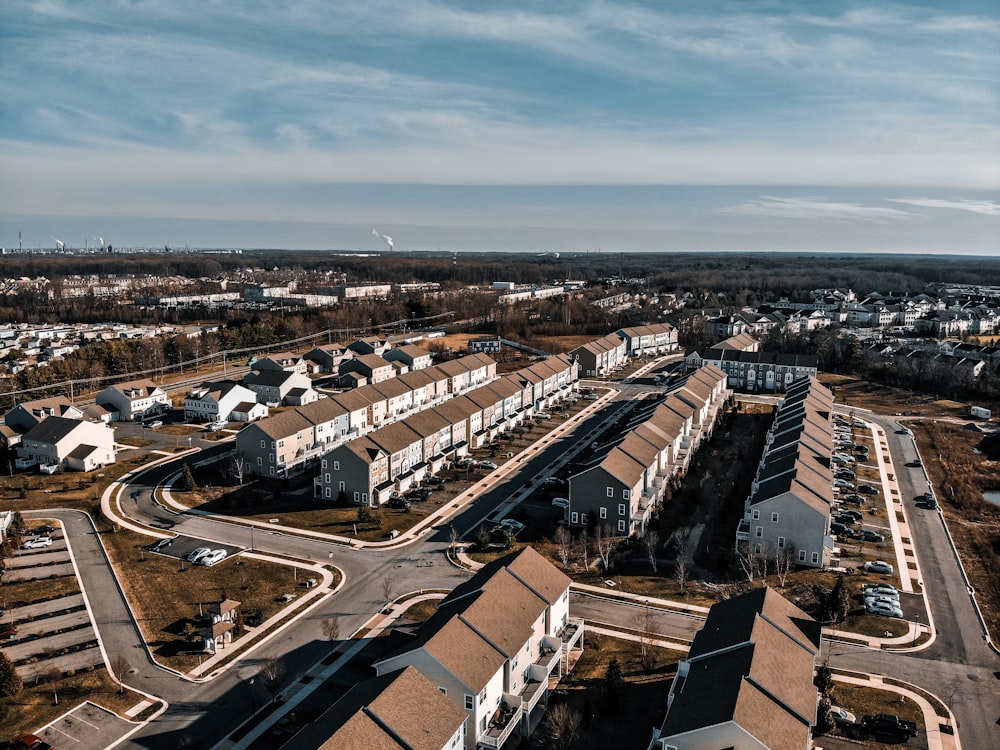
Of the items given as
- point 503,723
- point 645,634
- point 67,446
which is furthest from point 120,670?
point 67,446

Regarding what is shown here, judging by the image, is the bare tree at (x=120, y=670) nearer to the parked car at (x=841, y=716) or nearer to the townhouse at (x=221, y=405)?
the parked car at (x=841, y=716)

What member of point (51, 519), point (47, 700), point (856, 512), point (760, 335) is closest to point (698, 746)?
point (47, 700)

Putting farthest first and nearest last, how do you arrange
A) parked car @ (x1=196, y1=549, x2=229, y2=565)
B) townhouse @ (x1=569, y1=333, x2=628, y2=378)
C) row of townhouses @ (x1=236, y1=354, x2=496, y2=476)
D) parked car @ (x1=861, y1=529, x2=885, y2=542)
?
townhouse @ (x1=569, y1=333, x2=628, y2=378) < row of townhouses @ (x1=236, y1=354, x2=496, y2=476) < parked car @ (x1=861, y1=529, x2=885, y2=542) < parked car @ (x1=196, y1=549, x2=229, y2=565)

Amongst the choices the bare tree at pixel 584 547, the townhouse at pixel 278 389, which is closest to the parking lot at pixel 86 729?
the bare tree at pixel 584 547

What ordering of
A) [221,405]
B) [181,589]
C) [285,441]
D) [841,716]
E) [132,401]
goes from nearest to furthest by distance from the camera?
[841,716], [181,589], [285,441], [221,405], [132,401]

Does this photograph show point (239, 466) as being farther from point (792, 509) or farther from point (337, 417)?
point (792, 509)

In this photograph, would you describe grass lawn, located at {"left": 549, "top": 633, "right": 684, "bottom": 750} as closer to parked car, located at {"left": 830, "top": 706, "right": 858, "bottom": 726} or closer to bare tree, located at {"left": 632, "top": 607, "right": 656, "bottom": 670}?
bare tree, located at {"left": 632, "top": 607, "right": 656, "bottom": 670}

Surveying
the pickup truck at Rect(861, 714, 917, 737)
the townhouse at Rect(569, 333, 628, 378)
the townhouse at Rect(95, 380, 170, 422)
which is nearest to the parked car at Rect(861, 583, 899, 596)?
the pickup truck at Rect(861, 714, 917, 737)
